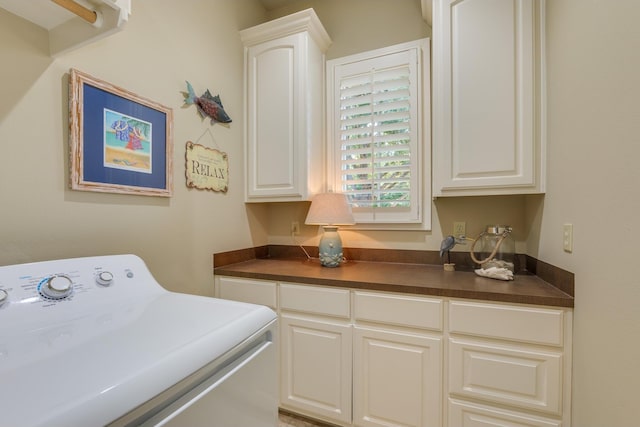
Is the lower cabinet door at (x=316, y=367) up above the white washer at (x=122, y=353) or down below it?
below

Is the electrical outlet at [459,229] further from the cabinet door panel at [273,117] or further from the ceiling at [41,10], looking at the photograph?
the ceiling at [41,10]

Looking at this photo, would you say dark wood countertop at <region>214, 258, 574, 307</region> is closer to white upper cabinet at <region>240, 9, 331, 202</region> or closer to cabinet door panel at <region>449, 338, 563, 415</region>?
cabinet door panel at <region>449, 338, 563, 415</region>

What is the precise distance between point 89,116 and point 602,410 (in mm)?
2179

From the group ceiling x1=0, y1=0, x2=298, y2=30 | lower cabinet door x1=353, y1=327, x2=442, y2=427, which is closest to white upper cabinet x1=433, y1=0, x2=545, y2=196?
lower cabinet door x1=353, y1=327, x2=442, y2=427

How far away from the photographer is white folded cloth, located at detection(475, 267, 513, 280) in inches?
58.1

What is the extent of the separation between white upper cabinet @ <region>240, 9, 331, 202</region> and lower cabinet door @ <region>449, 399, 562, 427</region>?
1.39 m

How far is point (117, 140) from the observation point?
4.19 feet

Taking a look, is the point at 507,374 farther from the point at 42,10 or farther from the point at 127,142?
the point at 42,10

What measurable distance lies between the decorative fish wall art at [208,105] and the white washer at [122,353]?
3.31 feet

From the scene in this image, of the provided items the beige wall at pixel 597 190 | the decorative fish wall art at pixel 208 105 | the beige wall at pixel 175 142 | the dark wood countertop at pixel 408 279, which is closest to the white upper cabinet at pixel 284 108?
the beige wall at pixel 175 142

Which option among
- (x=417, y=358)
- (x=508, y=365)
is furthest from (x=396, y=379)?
(x=508, y=365)

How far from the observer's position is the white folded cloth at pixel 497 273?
1475 mm

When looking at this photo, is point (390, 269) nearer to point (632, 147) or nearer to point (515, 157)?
point (515, 157)

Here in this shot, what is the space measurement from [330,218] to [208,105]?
3.37 feet
